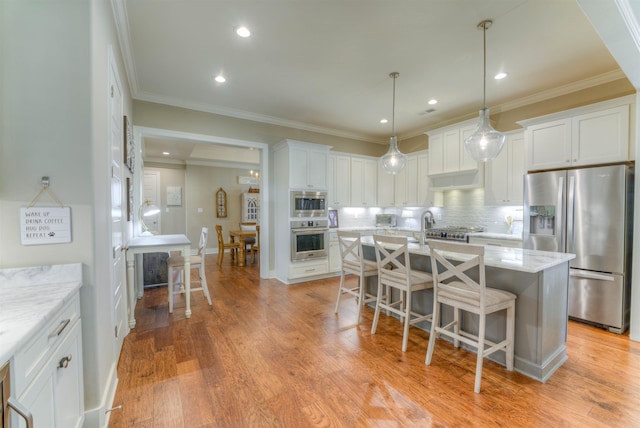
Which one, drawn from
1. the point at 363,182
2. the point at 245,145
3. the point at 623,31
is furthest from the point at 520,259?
the point at 245,145

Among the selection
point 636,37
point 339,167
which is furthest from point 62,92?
point 339,167

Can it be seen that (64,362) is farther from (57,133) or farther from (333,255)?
(333,255)

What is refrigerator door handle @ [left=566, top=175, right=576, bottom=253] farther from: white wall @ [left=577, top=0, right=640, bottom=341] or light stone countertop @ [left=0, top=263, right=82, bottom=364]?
light stone countertop @ [left=0, top=263, right=82, bottom=364]

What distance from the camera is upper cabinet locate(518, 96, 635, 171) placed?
2967mm

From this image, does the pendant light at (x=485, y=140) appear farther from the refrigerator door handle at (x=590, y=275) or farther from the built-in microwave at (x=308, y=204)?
the built-in microwave at (x=308, y=204)

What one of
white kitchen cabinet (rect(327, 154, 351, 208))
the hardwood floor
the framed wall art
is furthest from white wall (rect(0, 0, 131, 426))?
the framed wall art

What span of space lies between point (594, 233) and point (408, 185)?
10.2ft

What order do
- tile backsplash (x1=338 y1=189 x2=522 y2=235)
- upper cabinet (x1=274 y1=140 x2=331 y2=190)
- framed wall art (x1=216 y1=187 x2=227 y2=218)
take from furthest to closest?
framed wall art (x1=216 y1=187 x2=227 y2=218) < upper cabinet (x1=274 y1=140 x2=331 y2=190) < tile backsplash (x1=338 y1=189 x2=522 y2=235)

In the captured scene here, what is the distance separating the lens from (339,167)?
568 centimetres

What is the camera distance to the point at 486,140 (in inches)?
106

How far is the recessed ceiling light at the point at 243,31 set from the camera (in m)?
2.56

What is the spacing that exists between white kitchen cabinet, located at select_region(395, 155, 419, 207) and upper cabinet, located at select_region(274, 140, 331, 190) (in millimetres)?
1816

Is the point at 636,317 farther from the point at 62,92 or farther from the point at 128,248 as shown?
the point at 128,248

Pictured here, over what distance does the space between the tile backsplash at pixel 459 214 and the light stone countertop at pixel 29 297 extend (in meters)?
4.88
